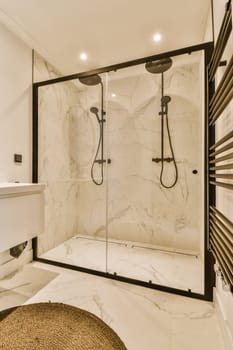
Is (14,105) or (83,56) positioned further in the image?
(83,56)

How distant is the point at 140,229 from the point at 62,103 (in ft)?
6.14

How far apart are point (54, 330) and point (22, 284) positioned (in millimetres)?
627

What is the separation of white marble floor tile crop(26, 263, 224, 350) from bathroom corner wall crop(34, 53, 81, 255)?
2.44ft

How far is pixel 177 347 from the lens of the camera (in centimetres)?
99

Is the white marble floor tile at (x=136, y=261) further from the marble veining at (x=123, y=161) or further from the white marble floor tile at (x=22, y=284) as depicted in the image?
the white marble floor tile at (x=22, y=284)

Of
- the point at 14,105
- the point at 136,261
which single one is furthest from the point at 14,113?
the point at 136,261

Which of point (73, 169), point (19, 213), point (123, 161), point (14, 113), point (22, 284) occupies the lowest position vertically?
point (22, 284)

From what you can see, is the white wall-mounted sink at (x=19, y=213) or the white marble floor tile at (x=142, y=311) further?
the white wall-mounted sink at (x=19, y=213)

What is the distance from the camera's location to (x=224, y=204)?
1.10 meters

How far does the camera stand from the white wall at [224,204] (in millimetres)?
953

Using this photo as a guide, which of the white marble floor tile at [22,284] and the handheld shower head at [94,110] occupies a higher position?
the handheld shower head at [94,110]

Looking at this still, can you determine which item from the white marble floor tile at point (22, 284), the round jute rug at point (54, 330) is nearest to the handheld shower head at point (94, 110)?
the white marble floor tile at point (22, 284)

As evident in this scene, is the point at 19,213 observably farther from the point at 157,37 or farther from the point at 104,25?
the point at 157,37

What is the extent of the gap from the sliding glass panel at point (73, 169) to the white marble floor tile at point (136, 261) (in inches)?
0.8
